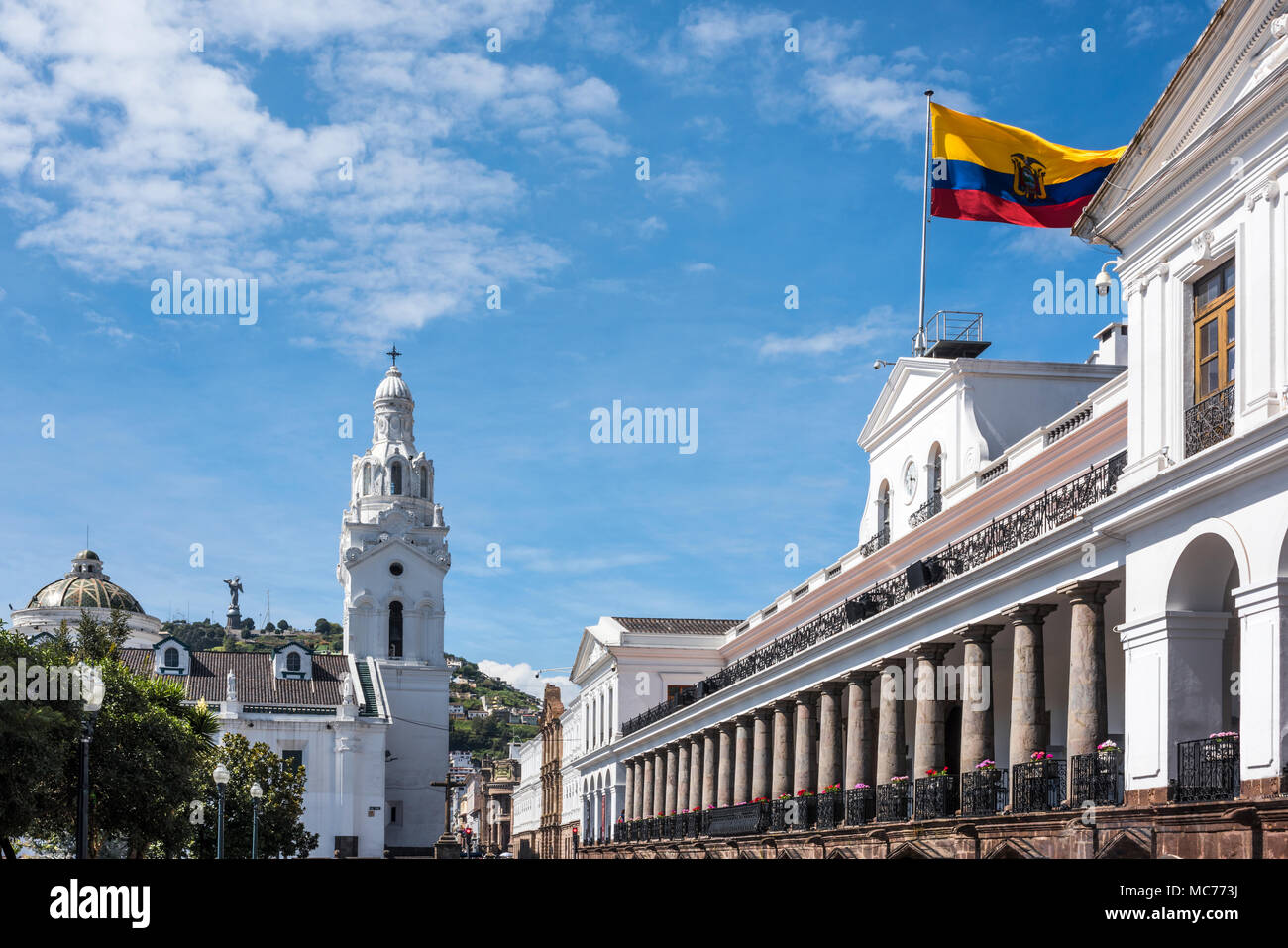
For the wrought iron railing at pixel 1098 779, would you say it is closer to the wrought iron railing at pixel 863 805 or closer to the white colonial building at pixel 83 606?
the wrought iron railing at pixel 863 805

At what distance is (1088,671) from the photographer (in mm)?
24812

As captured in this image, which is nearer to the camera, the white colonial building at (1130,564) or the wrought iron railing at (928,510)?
the white colonial building at (1130,564)

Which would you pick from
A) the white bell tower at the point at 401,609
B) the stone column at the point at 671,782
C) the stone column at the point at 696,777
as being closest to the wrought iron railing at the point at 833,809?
the stone column at the point at 696,777

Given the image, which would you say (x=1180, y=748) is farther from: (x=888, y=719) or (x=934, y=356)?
(x=934, y=356)

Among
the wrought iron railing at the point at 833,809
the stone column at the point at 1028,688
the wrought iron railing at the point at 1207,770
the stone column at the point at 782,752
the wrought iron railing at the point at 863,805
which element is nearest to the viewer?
the wrought iron railing at the point at 1207,770

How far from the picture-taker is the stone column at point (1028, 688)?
88.6 feet

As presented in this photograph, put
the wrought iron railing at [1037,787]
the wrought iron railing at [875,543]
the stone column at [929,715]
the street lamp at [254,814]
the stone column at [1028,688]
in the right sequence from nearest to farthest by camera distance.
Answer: the wrought iron railing at [1037,787]
the stone column at [1028,688]
the stone column at [929,715]
the wrought iron railing at [875,543]
the street lamp at [254,814]

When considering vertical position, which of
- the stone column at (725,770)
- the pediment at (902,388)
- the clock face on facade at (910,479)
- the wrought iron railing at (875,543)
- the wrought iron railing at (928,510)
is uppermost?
the pediment at (902,388)

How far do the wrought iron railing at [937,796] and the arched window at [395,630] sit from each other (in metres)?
78.1

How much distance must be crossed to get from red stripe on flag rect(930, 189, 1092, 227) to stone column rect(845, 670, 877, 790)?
39.0ft

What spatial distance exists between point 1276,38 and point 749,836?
99.9 ft

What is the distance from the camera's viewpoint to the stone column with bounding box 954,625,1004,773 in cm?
2958
